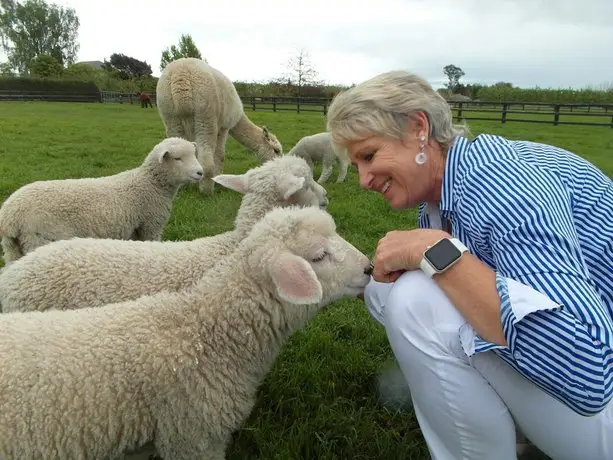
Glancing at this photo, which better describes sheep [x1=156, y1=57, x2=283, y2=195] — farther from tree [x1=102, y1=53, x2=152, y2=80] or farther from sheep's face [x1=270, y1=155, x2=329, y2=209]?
tree [x1=102, y1=53, x2=152, y2=80]

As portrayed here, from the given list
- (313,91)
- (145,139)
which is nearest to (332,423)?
(145,139)

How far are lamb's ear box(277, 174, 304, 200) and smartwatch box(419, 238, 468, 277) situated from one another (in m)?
1.88

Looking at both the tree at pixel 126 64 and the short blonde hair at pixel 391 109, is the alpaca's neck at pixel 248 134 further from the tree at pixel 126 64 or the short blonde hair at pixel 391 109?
the tree at pixel 126 64

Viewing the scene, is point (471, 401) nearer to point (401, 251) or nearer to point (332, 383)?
point (401, 251)

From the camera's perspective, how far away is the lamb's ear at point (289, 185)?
350 cm

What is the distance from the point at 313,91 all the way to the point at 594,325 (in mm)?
38759

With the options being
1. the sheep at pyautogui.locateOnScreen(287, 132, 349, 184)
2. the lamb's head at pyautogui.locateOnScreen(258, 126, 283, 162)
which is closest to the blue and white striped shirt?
the sheep at pyautogui.locateOnScreen(287, 132, 349, 184)

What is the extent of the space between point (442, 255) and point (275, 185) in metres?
2.07

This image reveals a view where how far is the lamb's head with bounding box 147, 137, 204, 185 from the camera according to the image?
4879 mm

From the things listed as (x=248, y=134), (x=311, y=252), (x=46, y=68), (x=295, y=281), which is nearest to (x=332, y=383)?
(x=311, y=252)

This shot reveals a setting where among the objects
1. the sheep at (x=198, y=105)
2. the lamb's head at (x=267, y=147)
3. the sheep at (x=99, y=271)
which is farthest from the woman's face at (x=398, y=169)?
the lamb's head at (x=267, y=147)

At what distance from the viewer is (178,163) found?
193 inches

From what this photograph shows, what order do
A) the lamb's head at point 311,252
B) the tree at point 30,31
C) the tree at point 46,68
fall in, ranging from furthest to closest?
the tree at point 30,31
the tree at point 46,68
the lamb's head at point 311,252

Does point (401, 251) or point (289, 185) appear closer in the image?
point (401, 251)
